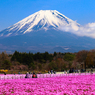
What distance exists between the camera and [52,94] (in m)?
11.0

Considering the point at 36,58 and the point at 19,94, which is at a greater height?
the point at 36,58

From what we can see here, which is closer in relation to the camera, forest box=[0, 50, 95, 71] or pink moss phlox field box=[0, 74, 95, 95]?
pink moss phlox field box=[0, 74, 95, 95]

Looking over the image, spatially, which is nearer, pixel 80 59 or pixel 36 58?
pixel 80 59

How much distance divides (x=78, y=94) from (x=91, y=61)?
6646 centimetres

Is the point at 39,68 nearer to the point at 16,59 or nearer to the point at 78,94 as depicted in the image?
the point at 16,59

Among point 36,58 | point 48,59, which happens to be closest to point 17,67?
point 36,58

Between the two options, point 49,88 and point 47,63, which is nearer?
point 49,88

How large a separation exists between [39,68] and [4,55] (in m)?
28.6

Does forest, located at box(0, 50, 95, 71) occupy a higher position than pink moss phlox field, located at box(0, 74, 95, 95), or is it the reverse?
forest, located at box(0, 50, 95, 71)

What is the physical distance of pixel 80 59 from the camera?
9162cm

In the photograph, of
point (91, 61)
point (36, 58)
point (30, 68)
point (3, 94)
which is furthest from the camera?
point (36, 58)

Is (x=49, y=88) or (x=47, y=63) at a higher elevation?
(x=47, y=63)

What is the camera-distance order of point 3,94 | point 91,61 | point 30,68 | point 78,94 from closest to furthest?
point 78,94
point 3,94
point 91,61
point 30,68

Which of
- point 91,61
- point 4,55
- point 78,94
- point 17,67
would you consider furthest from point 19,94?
point 4,55
